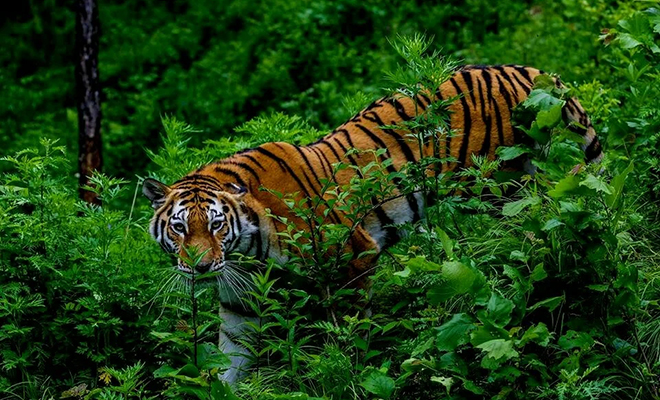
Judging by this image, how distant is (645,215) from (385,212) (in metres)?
1.39

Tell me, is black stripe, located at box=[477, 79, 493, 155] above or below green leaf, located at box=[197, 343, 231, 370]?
above

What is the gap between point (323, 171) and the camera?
545cm

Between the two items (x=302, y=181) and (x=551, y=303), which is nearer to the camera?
(x=551, y=303)

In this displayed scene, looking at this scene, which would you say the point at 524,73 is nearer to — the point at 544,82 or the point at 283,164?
the point at 544,82

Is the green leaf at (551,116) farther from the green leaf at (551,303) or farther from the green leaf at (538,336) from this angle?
the green leaf at (538,336)

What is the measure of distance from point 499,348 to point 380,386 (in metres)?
0.53

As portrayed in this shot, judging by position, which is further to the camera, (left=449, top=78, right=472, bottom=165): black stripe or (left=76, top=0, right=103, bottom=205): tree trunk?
(left=76, top=0, right=103, bottom=205): tree trunk

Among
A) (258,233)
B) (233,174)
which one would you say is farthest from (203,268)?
(233,174)

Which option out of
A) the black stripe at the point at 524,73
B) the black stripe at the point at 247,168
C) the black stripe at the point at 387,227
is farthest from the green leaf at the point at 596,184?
the black stripe at the point at 524,73

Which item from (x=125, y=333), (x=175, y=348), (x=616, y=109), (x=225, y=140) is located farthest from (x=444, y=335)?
(x=616, y=109)

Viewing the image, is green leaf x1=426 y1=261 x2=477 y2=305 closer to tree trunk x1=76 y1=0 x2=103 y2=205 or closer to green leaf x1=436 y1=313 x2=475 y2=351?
green leaf x1=436 y1=313 x2=475 y2=351

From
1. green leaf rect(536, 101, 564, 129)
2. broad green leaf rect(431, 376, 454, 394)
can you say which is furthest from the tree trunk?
broad green leaf rect(431, 376, 454, 394)

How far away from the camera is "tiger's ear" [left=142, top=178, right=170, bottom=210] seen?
196 inches

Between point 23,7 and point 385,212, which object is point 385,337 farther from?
point 23,7
